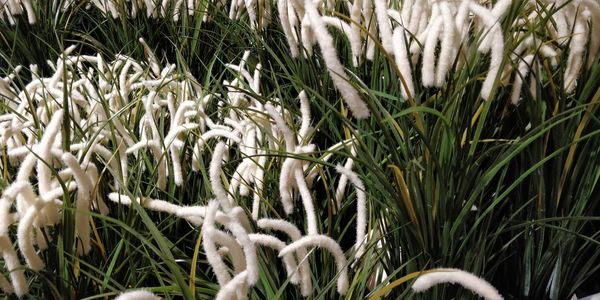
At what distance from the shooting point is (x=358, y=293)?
1.01 metres

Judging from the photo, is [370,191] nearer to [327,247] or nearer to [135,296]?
[327,247]

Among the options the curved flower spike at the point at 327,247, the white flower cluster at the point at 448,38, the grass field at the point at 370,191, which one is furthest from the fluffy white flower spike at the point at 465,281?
the white flower cluster at the point at 448,38

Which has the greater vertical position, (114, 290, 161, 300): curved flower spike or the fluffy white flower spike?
the fluffy white flower spike

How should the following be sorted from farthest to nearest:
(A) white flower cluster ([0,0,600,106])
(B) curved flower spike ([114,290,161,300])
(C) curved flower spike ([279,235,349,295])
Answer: (A) white flower cluster ([0,0,600,106]) < (C) curved flower spike ([279,235,349,295]) < (B) curved flower spike ([114,290,161,300])

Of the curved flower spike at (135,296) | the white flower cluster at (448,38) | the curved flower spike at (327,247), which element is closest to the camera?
the curved flower spike at (135,296)

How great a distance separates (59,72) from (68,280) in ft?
2.36

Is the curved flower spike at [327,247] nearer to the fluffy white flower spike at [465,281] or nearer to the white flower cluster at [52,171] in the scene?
the fluffy white flower spike at [465,281]

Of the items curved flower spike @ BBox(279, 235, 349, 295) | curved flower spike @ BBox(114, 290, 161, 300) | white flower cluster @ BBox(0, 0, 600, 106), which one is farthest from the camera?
white flower cluster @ BBox(0, 0, 600, 106)

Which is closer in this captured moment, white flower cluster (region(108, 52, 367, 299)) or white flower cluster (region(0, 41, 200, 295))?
white flower cluster (region(108, 52, 367, 299))

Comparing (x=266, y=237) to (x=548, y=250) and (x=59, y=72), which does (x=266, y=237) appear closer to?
(x=548, y=250)

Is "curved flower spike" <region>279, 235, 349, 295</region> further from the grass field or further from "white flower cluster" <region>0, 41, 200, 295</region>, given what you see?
"white flower cluster" <region>0, 41, 200, 295</region>

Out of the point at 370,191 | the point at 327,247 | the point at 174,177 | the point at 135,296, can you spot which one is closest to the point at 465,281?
the point at 327,247

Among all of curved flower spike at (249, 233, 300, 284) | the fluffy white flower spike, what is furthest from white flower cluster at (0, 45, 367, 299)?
the fluffy white flower spike

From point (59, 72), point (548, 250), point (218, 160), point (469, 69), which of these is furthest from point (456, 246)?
point (59, 72)
